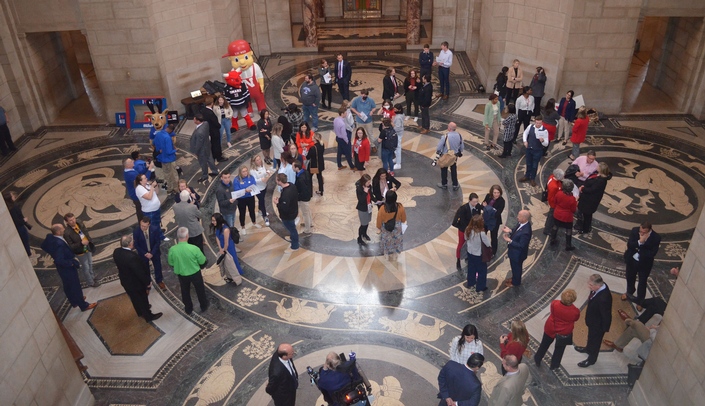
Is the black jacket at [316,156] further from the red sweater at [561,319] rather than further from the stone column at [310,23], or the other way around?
the stone column at [310,23]

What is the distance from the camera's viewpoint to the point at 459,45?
19.6 metres

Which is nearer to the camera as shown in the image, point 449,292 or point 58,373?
point 58,373

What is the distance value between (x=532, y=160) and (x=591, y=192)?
2.00 metres

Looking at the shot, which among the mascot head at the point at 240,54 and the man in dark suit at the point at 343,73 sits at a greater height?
the mascot head at the point at 240,54

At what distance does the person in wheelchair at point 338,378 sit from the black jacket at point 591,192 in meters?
5.53

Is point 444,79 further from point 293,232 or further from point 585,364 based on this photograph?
point 585,364

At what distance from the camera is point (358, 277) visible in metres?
9.52

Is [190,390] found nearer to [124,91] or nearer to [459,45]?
[124,91]

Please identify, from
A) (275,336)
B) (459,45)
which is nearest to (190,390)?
(275,336)

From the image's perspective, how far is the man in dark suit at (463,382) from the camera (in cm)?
606

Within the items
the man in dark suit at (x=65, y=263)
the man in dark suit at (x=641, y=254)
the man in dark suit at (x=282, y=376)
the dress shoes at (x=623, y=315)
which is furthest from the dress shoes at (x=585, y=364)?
the man in dark suit at (x=65, y=263)

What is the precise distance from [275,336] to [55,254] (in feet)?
11.1

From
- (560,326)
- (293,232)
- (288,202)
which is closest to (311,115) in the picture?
(293,232)

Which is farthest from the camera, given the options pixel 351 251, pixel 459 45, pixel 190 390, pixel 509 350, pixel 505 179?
pixel 459 45
